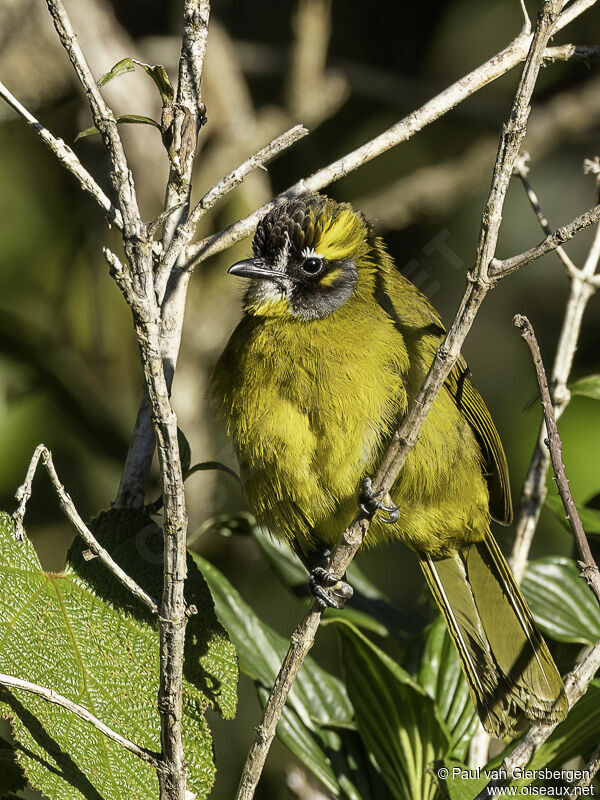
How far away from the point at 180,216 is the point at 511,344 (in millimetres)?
2082

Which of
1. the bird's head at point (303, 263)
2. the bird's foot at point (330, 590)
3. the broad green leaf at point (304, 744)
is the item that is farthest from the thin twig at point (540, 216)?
the broad green leaf at point (304, 744)

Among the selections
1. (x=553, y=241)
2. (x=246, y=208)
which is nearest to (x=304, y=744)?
(x=553, y=241)

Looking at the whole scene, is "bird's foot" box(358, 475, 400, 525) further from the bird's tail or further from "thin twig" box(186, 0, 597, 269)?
"thin twig" box(186, 0, 597, 269)

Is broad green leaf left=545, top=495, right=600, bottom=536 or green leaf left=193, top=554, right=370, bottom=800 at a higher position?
broad green leaf left=545, top=495, right=600, bottom=536

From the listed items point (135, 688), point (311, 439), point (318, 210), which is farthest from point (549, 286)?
point (135, 688)

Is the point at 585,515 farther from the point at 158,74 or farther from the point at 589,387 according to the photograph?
the point at 158,74

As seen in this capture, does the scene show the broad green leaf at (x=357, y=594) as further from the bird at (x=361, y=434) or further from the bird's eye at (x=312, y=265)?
the bird's eye at (x=312, y=265)

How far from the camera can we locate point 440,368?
51.0 inches

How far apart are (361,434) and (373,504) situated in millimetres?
313

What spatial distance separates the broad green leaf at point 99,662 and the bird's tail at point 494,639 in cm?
60

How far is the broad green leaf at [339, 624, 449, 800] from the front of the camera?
1759 millimetres

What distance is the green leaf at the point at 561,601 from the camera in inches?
77.6

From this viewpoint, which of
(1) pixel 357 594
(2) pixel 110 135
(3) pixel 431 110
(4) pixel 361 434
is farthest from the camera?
(1) pixel 357 594

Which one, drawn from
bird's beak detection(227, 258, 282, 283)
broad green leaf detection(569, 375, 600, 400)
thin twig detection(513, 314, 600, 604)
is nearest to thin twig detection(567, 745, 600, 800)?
thin twig detection(513, 314, 600, 604)
